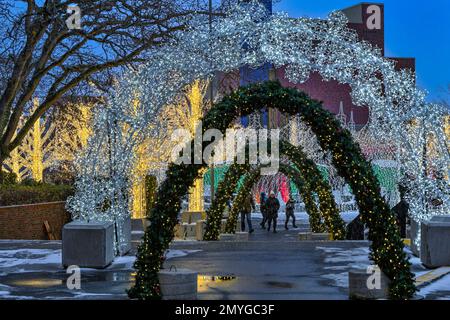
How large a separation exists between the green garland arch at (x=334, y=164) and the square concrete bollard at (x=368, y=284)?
0.10m

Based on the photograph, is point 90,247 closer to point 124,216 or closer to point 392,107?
point 124,216

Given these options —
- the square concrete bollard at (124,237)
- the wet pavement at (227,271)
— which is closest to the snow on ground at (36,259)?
the wet pavement at (227,271)

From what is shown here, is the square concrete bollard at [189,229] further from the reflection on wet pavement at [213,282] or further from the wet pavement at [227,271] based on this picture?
the reflection on wet pavement at [213,282]

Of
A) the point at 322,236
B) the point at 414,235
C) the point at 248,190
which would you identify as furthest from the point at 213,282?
the point at 248,190

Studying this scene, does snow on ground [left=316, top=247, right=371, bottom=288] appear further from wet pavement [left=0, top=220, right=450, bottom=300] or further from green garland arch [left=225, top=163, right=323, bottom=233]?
green garland arch [left=225, top=163, right=323, bottom=233]

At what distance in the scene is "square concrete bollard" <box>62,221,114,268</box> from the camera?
1617 cm

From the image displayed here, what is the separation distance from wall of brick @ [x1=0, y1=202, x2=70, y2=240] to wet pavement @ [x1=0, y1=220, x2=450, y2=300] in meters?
2.79

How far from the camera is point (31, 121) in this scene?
76.7ft

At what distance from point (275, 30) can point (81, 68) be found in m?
8.58

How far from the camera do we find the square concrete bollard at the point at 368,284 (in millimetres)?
11266

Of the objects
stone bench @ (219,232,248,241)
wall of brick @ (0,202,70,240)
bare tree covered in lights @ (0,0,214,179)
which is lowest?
stone bench @ (219,232,248,241)

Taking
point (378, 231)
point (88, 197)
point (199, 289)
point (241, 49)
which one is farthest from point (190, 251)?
point (378, 231)

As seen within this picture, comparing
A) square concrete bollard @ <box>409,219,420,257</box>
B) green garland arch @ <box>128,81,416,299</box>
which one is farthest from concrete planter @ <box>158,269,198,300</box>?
square concrete bollard @ <box>409,219,420,257</box>
